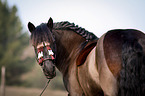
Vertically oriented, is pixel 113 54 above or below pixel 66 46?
below

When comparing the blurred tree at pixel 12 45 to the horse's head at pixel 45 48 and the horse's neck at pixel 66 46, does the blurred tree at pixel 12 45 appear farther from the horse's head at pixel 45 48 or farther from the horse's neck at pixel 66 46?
the horse's head at pixel 45 48

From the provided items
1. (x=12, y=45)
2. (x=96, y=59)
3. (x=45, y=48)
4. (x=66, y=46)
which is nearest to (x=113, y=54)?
(x=96, y=59)

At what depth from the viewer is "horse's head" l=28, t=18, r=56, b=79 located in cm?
311

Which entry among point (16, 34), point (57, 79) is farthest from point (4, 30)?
point (57, 79)

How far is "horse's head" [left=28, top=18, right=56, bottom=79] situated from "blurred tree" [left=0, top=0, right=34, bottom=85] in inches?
838

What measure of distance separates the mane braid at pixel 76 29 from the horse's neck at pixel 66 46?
105 millimetres

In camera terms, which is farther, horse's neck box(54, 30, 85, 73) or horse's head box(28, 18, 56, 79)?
horse's neck box(54, 30, 85, 73)

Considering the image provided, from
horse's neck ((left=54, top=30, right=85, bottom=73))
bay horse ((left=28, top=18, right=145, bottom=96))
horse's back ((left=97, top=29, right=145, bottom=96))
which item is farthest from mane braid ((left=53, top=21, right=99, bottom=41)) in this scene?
horse's back ((left=97, top=29, right=145, bottom=96))

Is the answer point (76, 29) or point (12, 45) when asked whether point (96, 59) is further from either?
point (12, 45)

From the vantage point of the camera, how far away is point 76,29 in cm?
402

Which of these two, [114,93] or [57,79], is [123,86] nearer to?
[114,93]

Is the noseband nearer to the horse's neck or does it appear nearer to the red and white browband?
the red and white browband

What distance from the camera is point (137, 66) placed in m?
2.24

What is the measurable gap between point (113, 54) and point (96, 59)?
13.2 inches
